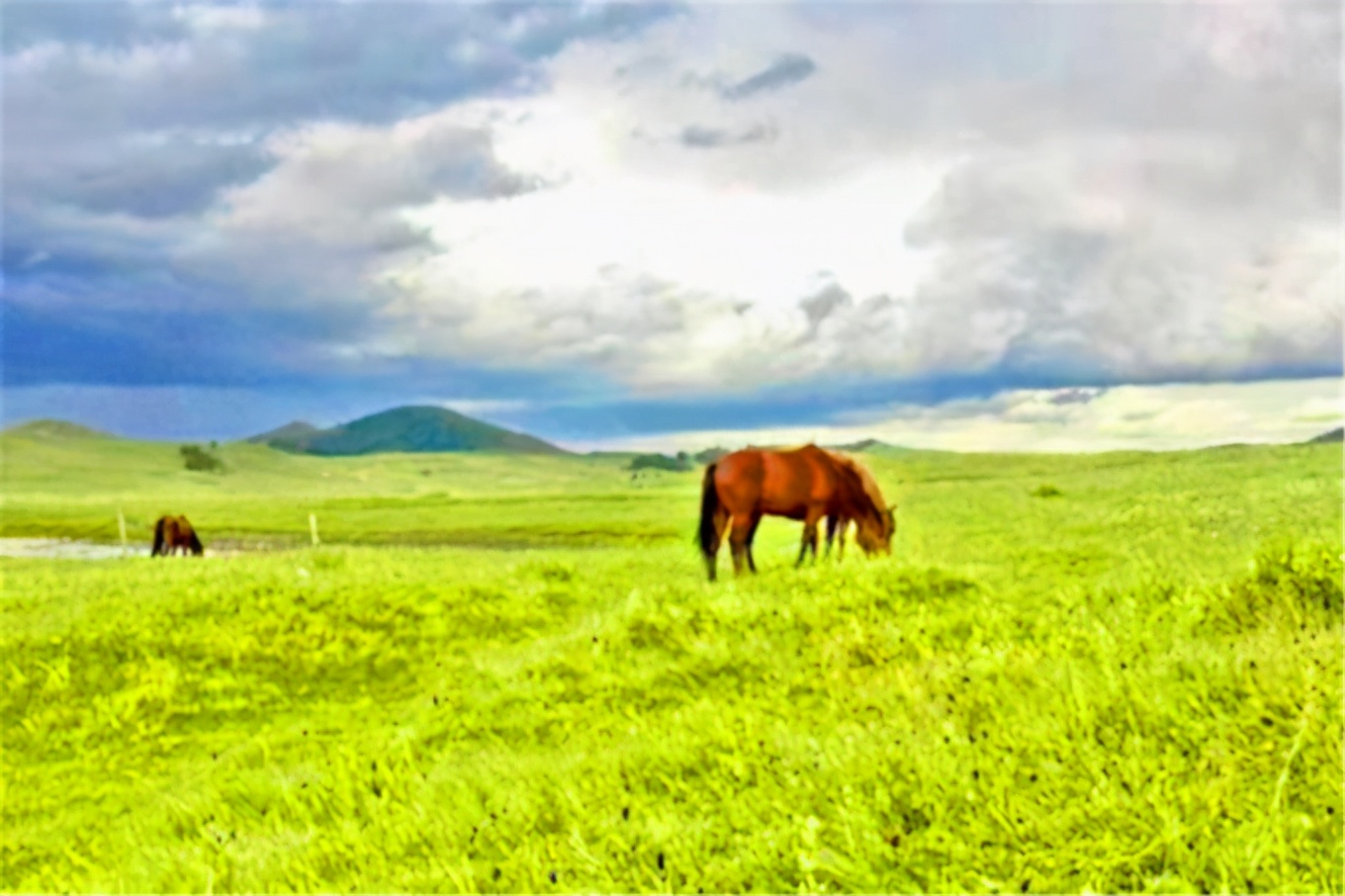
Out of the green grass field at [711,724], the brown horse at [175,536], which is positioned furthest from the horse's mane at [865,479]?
the brown horse at [175,536]

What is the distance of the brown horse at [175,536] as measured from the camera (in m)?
40.6

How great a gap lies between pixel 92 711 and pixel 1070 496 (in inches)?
1151

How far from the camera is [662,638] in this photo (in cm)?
1184

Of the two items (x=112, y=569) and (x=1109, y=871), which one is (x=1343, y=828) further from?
(x=112, y=569)

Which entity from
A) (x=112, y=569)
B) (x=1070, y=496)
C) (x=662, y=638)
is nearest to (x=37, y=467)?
(x=112, y=569)

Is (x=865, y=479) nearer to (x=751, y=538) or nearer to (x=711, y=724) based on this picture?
(x=751, y=538)

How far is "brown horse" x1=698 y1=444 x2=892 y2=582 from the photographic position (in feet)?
65.4

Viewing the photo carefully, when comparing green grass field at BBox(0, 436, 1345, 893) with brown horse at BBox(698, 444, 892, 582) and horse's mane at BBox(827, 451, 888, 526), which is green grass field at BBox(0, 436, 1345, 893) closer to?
brown horse at BBox(698, 444, 892, 582)

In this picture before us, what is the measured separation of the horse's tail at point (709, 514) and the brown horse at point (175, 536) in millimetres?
27850

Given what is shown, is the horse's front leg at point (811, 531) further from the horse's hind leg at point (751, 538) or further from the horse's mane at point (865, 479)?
the horse's mane at point (865, 479)

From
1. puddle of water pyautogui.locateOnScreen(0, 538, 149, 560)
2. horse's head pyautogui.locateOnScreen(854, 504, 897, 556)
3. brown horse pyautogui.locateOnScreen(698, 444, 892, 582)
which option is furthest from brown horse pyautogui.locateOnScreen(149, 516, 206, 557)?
horse's head pyautogui.locateOnScreen(854, 504, 897, 556)

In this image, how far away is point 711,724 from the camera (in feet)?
24.5

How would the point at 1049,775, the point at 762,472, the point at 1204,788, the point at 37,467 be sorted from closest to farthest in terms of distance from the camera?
1. the point at 1204,788
2. the point at 1049,775
3. the point at 762,472
4. the point at 37,467

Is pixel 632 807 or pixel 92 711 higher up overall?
pixel 632 807
